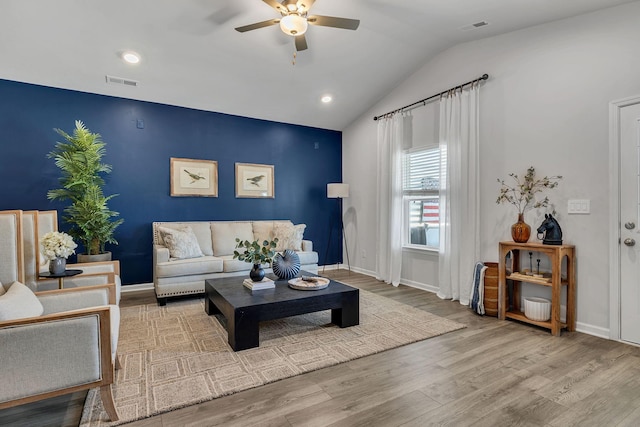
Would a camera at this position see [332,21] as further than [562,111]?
No

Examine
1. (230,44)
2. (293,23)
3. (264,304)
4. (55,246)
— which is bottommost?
(264,304)

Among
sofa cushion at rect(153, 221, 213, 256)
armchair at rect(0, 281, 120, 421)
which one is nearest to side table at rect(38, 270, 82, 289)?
armchair at rect(0, 281, 120, 421)

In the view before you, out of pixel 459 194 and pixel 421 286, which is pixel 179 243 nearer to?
pixel 421 286

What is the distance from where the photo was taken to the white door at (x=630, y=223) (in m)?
2.74

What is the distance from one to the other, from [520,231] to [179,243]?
405 cm

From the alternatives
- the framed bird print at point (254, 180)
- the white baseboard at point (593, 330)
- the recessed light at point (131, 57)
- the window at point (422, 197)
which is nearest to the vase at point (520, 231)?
the white baseboard at point (593, 330)

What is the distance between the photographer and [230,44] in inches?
149

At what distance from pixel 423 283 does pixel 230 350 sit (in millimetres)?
3082

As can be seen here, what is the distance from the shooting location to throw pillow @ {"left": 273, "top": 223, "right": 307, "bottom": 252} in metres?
5.06

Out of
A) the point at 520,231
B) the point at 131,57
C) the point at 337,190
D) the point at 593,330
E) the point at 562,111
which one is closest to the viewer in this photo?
the point at 593,330

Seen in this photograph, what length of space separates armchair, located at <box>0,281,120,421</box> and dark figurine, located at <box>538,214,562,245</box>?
3673 mm

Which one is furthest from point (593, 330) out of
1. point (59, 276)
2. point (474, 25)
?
point (59, 276)

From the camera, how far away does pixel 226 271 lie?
4309 millimetres

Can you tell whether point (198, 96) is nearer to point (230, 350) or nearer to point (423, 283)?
point (230, 350)
